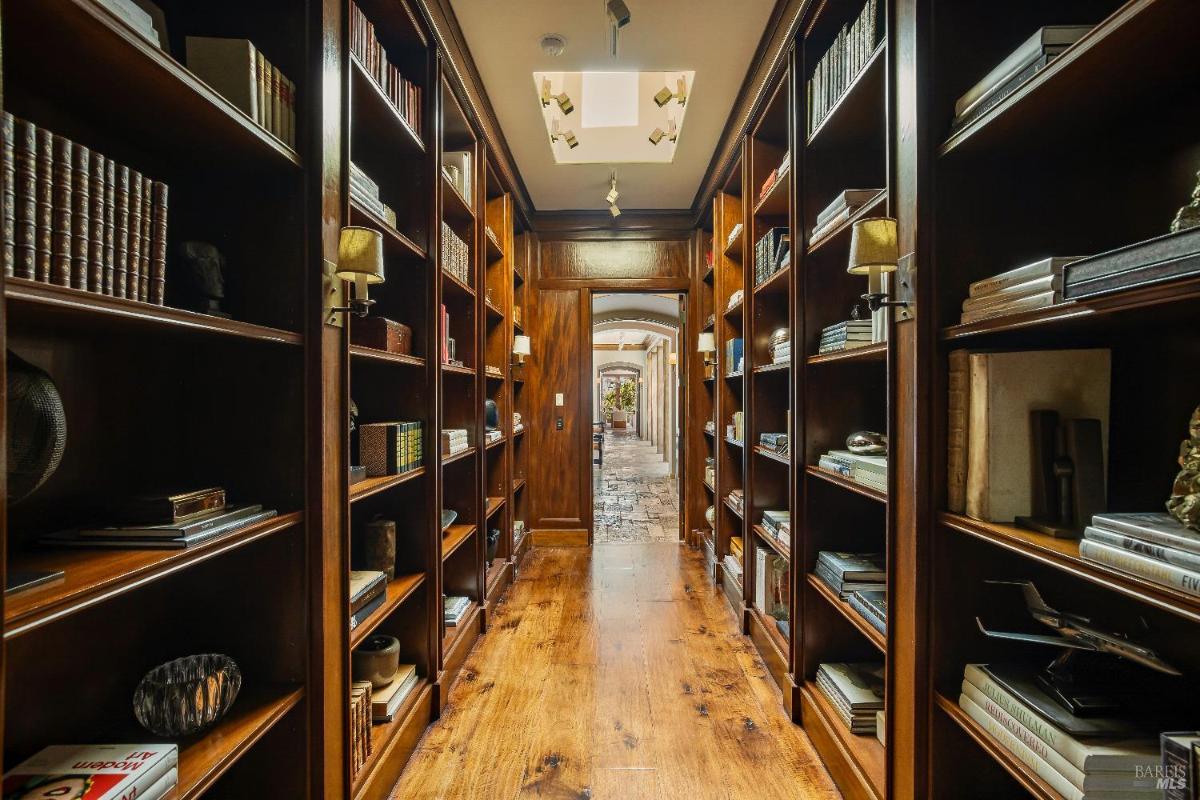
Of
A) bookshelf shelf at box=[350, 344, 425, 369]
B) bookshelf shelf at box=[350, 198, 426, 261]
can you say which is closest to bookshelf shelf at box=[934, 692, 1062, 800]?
bookshelf shelf at box=[350, 344, 425, 369]

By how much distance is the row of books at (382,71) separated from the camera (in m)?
1.83

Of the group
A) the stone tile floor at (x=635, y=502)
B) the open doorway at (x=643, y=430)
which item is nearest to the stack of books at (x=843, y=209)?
the open doorway at (x=643, y=430)

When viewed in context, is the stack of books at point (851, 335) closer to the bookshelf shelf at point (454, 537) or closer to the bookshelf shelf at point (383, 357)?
the bookshelf shelf at point (383, 357)

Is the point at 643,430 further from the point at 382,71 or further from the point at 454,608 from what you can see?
the point at 382,71

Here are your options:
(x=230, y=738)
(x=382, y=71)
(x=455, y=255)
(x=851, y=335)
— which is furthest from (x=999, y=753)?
(x=455, y=255)

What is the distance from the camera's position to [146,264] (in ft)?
3.62

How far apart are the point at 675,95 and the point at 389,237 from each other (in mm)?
1911

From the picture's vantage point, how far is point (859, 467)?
1.90 metres

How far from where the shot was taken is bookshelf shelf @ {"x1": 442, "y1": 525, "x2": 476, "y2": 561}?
2.62 metres

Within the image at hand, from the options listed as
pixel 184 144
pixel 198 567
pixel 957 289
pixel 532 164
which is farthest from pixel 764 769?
pixel 532 164

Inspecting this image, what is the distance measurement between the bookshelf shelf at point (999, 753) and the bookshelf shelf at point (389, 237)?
80.3 inches

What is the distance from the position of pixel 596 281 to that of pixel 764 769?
3.82 metres

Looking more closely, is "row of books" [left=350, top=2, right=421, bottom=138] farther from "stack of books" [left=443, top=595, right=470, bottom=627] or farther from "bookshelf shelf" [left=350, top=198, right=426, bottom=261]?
"stack of books" [left=443, top=595, right=470, bottom=627]

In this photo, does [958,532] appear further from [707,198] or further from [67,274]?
[707,198]
